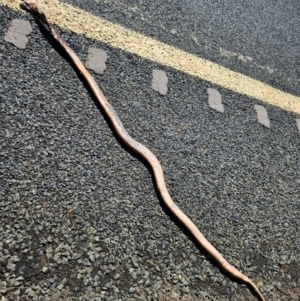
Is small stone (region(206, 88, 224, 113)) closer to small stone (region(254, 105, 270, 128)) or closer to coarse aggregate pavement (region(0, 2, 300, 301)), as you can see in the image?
coarse aggregate pavement (region(0, 2, 300, 301))

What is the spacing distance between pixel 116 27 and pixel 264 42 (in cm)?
204

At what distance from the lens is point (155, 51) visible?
3.70 meters

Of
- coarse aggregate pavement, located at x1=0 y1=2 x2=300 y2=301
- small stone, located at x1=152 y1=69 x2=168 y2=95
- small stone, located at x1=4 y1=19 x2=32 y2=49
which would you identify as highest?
small stone, located at x1=152 y1=69 x2=168 y2=95

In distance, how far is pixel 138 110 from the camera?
3164 mm

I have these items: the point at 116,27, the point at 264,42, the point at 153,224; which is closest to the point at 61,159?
the point at 153,224

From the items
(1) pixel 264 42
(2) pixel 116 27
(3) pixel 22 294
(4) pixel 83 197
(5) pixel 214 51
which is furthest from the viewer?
(1) pixel 264 42

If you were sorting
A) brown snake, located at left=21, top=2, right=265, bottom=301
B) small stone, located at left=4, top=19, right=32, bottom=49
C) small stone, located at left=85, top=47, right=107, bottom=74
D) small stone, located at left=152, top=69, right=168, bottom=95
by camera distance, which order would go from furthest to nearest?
small stone, located at left=152, top=69, right=168, bottom=95 → small stone, located at left=85, top=47, right=107, bottom=74 → small stone, located at left=4, top=19, right=32, bottom=49 → brown snake, located at left=21, top=2, right=265, bottom=301

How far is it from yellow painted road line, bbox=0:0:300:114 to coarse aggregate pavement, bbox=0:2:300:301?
0.13 metres

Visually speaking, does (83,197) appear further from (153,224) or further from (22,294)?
(22,294)

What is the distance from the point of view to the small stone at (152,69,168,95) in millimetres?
3392

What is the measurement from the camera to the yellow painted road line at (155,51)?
350 centimetres

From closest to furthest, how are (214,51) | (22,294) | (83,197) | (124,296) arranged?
(22,294) < (124,296) < (83,197) < (214,51)

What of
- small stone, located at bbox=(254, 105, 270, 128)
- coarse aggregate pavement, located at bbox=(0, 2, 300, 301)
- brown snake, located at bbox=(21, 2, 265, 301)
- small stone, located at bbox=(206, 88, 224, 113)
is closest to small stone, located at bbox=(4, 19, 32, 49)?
coarse aggregate pavement, located at bbox=(0, 2, 300, 301)

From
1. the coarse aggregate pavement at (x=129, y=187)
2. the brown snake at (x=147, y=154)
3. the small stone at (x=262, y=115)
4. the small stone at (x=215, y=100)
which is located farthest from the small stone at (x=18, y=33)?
the small stone at (x=262, y=115)
